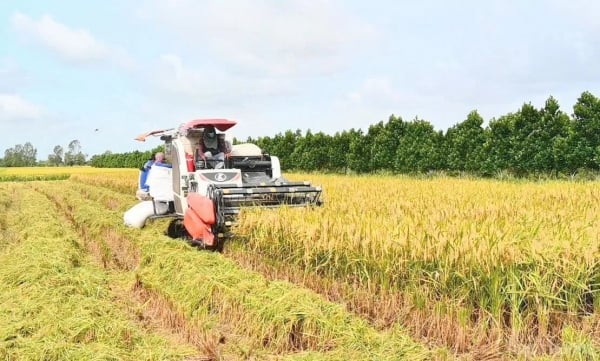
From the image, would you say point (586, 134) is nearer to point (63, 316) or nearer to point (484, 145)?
point (484, 145)

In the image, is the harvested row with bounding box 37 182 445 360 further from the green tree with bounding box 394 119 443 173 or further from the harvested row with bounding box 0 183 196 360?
the green tree with bounding box 394 119 443 173

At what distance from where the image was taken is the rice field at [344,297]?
4.61m

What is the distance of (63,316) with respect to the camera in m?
5.39

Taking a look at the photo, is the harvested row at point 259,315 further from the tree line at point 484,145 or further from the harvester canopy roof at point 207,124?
the tree line at point 484,145

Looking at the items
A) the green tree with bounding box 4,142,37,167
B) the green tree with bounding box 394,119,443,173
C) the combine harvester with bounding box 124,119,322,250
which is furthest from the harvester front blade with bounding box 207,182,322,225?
the green tree with bounding box 4,142,37,167

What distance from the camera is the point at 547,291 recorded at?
15.1ft

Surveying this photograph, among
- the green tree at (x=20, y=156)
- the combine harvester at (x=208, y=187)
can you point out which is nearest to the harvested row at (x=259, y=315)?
the combine harvester at (x=208, y=187)

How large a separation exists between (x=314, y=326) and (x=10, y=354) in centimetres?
248

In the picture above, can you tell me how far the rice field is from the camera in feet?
15.1

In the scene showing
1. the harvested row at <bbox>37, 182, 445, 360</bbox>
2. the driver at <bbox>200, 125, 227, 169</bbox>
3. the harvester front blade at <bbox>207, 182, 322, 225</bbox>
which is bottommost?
the harvested row at <bbox>37, 182, 445, 360</bbox>

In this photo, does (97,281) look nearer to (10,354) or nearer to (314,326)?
(10,354)

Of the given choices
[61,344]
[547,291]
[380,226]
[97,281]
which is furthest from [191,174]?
[547,291]

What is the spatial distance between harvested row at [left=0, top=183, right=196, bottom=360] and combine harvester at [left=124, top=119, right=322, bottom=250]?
5.52ft

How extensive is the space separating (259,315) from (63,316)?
1.89 meters
